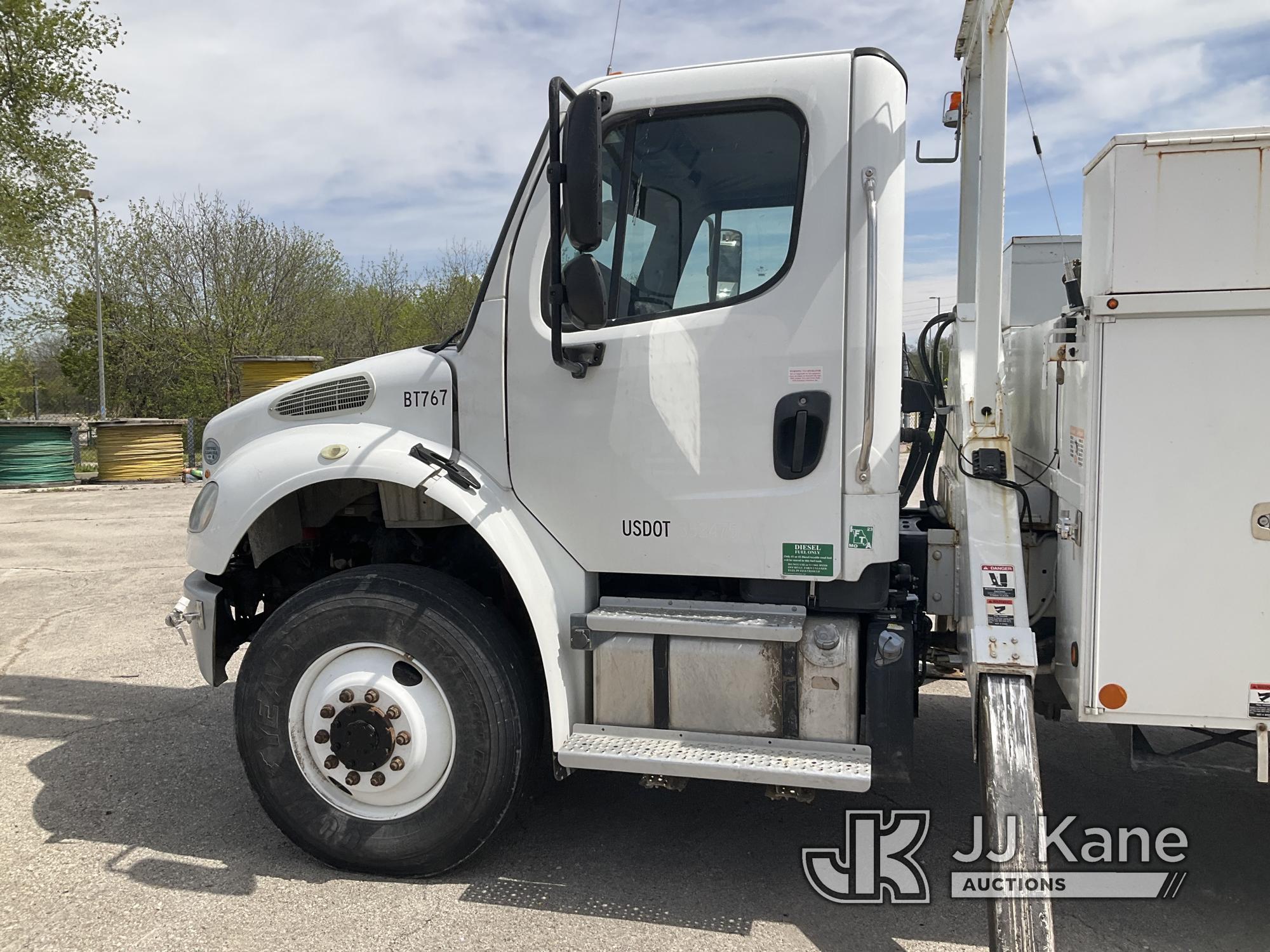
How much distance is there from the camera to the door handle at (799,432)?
130 inches

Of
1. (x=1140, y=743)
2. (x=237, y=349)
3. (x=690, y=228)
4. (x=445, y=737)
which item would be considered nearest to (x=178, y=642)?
(x=445, y=737)

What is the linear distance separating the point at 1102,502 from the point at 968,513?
62 centimetres

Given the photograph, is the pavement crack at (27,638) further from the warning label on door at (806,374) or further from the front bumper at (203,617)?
the warning label on door at (806,374)

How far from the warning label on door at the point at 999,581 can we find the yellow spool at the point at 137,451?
19508mm

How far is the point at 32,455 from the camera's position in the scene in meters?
18.9

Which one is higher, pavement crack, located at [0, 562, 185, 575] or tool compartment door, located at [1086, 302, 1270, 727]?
tool compartment door, located at [1086, 302, 1270, 727]

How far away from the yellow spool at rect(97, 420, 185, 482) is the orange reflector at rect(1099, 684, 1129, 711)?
20.0 meters

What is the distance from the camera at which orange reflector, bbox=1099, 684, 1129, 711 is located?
9.63 feet

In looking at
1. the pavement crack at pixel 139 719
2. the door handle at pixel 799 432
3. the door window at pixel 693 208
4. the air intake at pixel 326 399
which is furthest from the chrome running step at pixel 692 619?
the pavement crack at pixel 139 719

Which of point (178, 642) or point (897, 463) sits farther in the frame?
point (178, 642)

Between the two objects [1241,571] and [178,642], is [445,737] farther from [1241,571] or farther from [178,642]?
[178,642]

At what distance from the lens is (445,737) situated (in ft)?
11.7

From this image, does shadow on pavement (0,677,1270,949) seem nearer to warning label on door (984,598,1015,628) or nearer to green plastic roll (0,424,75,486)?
warning label on door (984,598,1015,628)

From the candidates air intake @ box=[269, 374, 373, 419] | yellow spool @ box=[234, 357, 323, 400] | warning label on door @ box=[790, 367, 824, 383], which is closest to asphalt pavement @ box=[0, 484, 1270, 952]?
warning label on door @ box=[790, 367, 824, 383]
